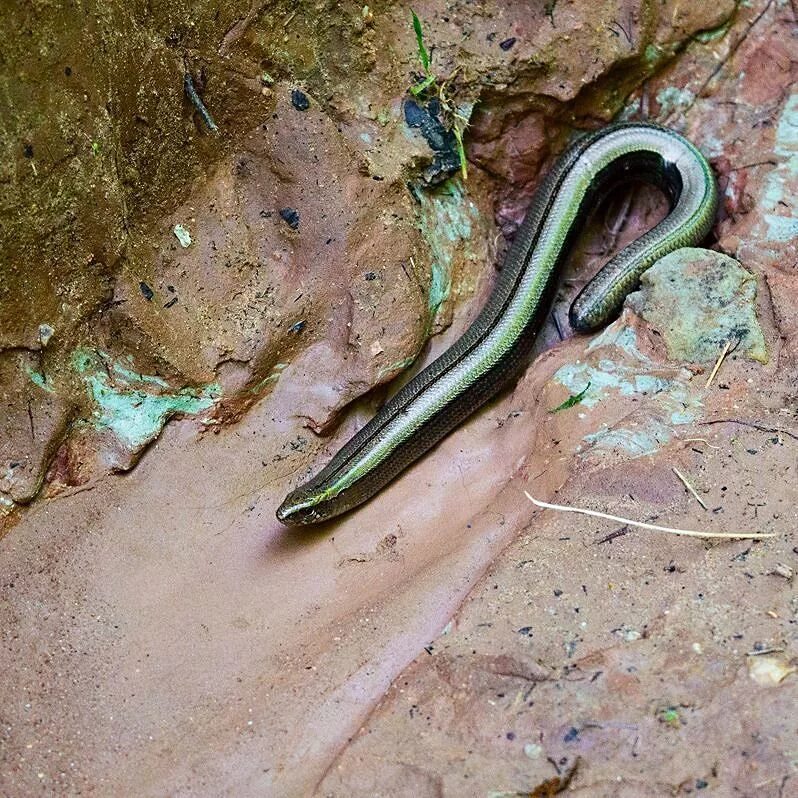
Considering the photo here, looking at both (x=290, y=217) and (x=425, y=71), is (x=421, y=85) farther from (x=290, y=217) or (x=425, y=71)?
(x=290, y=217)

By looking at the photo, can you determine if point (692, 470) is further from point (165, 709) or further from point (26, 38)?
point (26, 38)

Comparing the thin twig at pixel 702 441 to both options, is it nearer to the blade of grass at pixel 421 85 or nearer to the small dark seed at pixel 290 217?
the small dark seed at pixel 290 217

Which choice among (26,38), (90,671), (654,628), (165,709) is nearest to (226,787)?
(165,709)

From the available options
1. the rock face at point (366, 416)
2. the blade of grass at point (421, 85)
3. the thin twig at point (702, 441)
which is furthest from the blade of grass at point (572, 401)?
the blade of grass at point (421, 85)

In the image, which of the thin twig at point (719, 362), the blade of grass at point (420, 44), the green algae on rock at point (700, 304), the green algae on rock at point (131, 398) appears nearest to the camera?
the thin twig at point (719, 362)

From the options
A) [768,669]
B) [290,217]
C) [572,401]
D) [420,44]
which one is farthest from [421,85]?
[768,669]

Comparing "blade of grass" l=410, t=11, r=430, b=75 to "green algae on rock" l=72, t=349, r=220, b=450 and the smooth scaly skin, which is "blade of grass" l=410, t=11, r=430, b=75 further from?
"green algae on rock" l=72, t=349, r=220, b=450
